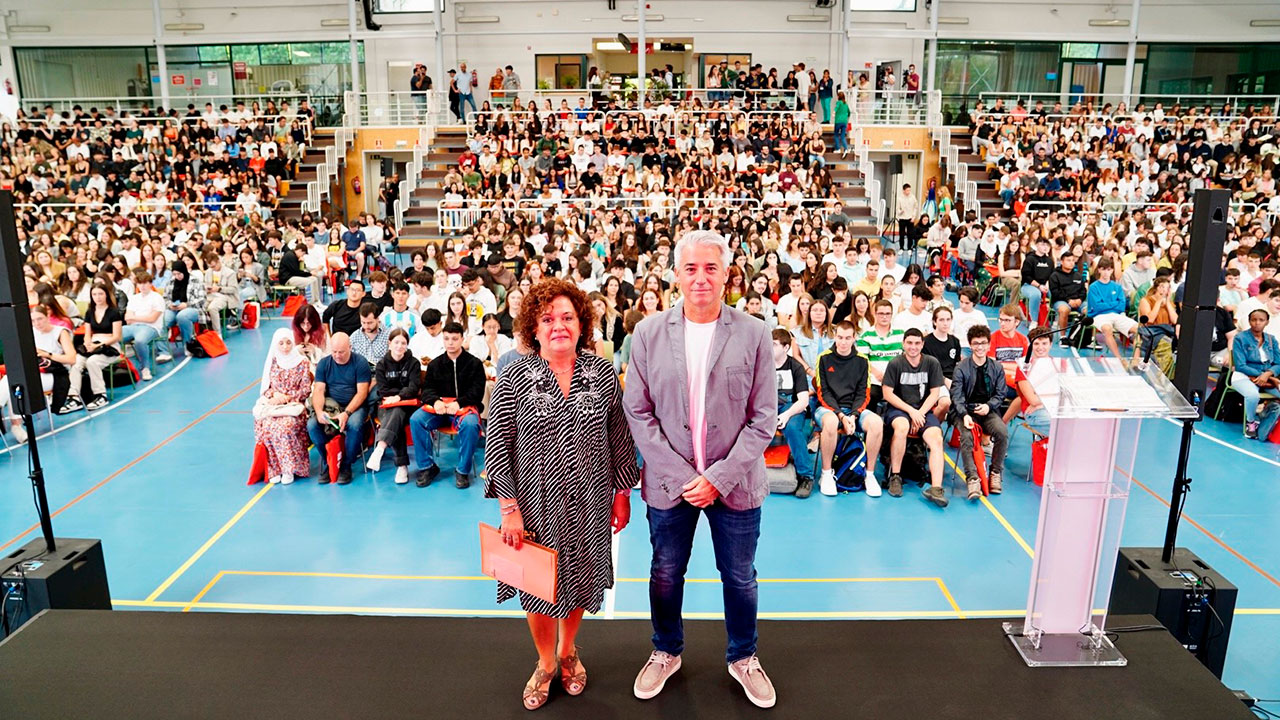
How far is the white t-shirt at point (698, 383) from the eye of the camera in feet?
9.80

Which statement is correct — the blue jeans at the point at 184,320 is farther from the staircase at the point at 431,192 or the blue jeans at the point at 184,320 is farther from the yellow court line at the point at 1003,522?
the yellow court line at the point at 1003,522

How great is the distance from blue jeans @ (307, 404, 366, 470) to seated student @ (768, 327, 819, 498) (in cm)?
321

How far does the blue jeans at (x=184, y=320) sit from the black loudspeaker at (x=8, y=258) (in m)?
6.74

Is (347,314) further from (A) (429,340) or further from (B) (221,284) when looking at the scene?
(B) (221,284)

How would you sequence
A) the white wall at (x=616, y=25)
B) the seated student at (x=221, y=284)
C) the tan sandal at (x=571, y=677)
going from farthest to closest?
the white wall at (x=616, y=25), the seated student at (x=221, y=284), the tan sandal at (x=571, y=677)

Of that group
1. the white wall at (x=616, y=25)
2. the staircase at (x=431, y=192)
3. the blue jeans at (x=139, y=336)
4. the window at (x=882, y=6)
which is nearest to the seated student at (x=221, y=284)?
the blue jeans at (x=139, y=336)

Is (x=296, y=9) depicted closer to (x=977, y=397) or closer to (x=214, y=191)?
(x=214, y=191)

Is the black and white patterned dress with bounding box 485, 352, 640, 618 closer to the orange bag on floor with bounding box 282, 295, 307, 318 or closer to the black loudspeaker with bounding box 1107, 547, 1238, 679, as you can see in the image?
the black loudspeaker with bounding box 1107, 547, 1238, 679

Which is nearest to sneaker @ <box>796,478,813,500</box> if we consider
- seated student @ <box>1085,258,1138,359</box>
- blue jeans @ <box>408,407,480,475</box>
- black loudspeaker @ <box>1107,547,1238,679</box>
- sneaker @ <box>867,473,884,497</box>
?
sneaker @ <box>867,473,884,497</box>

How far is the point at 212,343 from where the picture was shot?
404 inches

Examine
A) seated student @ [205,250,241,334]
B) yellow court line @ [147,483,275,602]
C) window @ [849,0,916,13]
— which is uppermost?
window @ [849,0,916,13]

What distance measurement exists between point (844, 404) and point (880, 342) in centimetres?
94

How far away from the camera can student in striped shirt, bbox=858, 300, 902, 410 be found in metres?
7.01

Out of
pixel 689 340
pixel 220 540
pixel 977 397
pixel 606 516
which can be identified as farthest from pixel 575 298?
pixel 977 397
